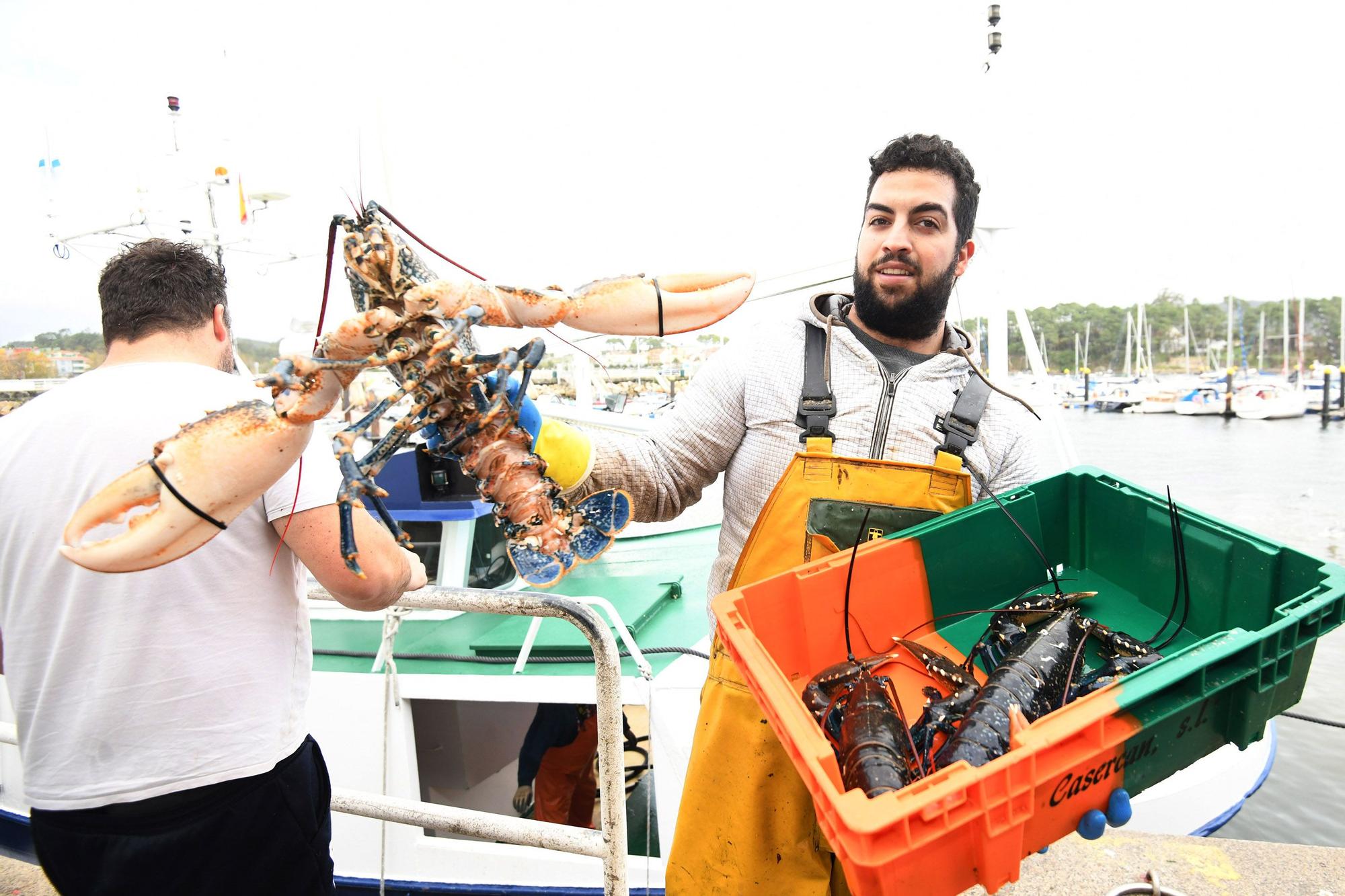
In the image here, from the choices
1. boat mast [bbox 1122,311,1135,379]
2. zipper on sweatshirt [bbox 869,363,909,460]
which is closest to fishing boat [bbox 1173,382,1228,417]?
boat mast [bbox 1122,311,1135,379]

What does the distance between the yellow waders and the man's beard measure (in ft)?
1.35

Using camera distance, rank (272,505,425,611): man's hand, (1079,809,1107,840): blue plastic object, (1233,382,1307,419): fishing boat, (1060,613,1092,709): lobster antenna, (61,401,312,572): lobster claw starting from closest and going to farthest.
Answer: (61,401,312,572): lobster claw < (1079,809,1107,840): blue plastic object < (272,505,425,611): man's hand < (1060,613,1092,709): lobster antenna < (1233,382,1307,419): fishing boat

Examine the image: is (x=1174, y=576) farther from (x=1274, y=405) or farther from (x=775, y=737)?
(x=1274, y=405)

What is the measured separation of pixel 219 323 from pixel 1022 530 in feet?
7.79

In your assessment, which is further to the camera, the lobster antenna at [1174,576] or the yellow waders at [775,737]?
the lobster antenna at [1174,576]

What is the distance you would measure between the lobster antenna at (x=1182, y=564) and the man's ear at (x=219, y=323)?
265 cm

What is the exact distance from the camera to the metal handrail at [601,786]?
1.81 metres

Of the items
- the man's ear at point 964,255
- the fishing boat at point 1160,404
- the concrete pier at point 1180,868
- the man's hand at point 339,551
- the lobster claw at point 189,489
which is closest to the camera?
the lobster claw at point 189,489

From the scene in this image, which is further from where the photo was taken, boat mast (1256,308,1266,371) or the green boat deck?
boat mast (1256,308,1266,371)

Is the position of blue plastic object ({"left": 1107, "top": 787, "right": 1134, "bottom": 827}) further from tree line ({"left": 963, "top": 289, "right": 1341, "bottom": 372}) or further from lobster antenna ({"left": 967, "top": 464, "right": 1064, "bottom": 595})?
tree line ({"left": 963, "top": 289, "right": 1341, "bottom": 372})

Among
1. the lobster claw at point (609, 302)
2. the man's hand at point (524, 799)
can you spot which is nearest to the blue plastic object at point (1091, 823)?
the lobster claw at point (609, 302)

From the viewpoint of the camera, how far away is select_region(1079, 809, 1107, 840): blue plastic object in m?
1.40

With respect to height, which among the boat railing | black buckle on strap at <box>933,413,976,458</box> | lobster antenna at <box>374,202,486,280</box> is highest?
lobster antenna at <box>374,202,486,280</box>

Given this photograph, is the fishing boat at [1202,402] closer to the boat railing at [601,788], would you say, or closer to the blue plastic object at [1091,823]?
the blue plastic object at [1091,823]
